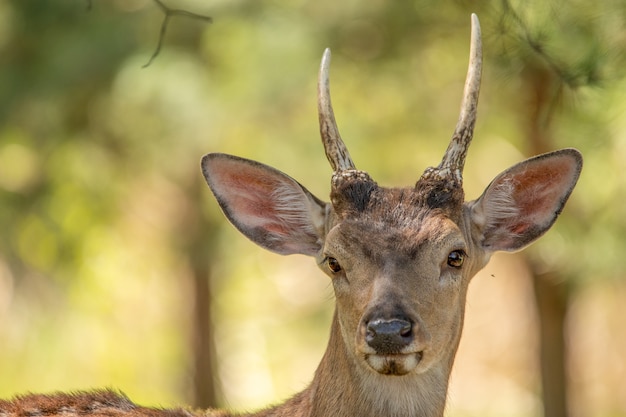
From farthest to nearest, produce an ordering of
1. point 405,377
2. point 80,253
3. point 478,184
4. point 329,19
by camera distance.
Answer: point 478,184
point 80,253
point 329,19
point 405,377

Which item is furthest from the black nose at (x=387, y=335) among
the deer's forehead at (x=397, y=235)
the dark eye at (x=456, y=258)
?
the dark eye at (x=456, y=258)

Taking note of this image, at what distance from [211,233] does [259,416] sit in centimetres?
903

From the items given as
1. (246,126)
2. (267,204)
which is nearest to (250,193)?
(267,204)

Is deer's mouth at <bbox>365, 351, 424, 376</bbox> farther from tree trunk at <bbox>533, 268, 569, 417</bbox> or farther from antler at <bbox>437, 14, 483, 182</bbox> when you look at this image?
Answer: tree trunk at <bbox>533, 268, 569, 417</bbox>

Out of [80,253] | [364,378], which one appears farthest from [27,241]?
[364,378]

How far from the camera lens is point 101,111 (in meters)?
13.1

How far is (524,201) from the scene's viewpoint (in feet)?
18.7

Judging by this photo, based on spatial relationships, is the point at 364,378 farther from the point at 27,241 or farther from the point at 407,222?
the point at 27,241

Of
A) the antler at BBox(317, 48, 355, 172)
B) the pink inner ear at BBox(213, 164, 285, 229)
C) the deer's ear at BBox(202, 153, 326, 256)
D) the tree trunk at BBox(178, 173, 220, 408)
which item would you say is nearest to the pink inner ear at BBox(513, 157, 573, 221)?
the antler at BBox(317, 48, 355, 172)

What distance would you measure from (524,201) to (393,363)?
1364mm

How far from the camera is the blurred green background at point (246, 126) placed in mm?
9398

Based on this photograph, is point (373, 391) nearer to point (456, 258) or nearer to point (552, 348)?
point (456, 258)

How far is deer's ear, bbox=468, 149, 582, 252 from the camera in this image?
219 inches

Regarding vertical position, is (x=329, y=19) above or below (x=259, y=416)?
above
